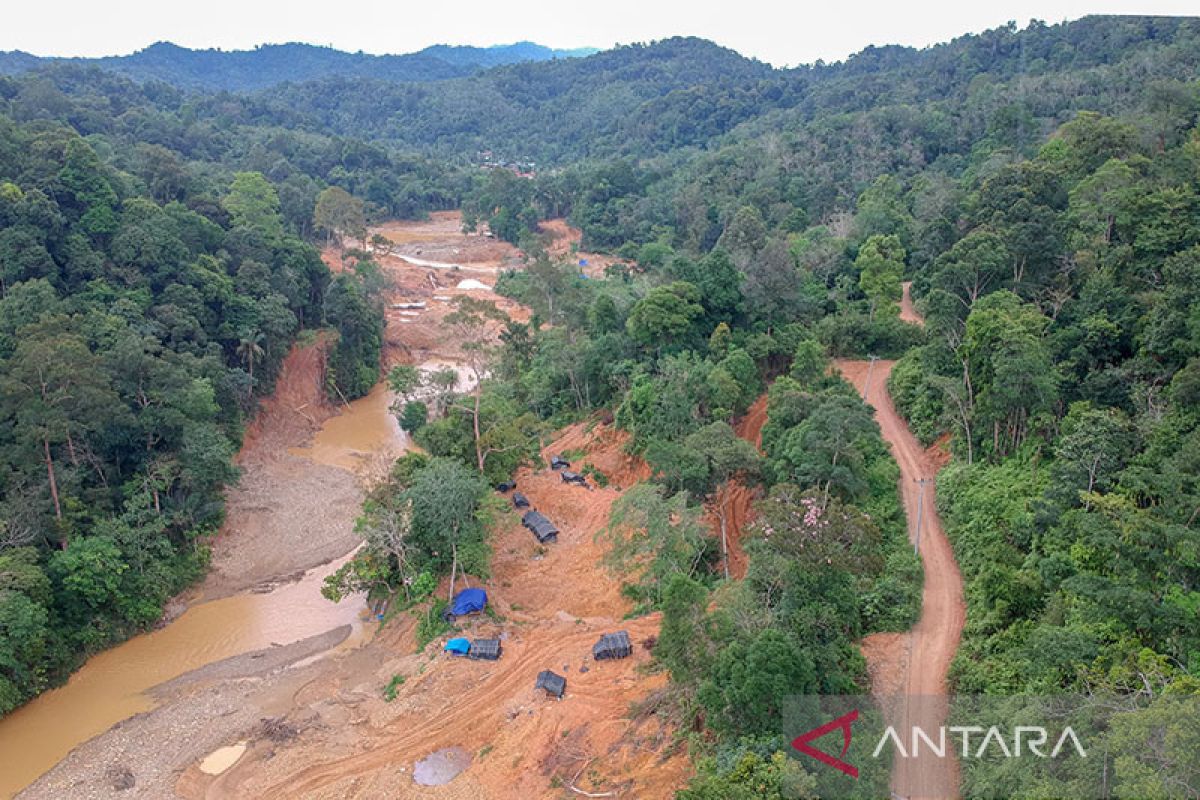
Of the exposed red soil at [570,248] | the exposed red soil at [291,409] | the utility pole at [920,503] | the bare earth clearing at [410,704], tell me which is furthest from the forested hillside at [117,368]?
the exposed red soil at [570,248]

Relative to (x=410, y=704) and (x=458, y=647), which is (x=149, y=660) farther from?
(x=458, y=647)

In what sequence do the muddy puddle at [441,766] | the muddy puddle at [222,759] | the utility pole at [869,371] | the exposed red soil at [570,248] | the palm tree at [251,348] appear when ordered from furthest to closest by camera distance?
the exposed red soil at [570,248] < the palm tree at [251,348] < the utility pole at [869,371] < the muddy puddle at [222,759] < the muddy puddle at [441,766]

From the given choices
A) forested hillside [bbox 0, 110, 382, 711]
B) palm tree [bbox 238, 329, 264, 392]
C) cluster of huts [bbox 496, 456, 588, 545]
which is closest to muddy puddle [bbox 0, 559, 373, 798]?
forested hillside [bbox 0, 110, 382, 711]

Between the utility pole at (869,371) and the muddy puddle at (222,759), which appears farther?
the utility pole at (869,371)

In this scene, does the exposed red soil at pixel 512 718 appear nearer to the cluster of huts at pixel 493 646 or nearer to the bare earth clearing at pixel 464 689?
the bare earth clearing at pixel 464 689

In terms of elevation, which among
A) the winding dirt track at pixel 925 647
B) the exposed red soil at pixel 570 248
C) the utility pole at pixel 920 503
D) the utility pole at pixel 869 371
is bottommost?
the winding dirt track at pixel 925 647

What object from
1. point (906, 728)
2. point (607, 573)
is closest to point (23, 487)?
point (607, 573)

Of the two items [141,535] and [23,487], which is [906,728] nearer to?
[141,535]
